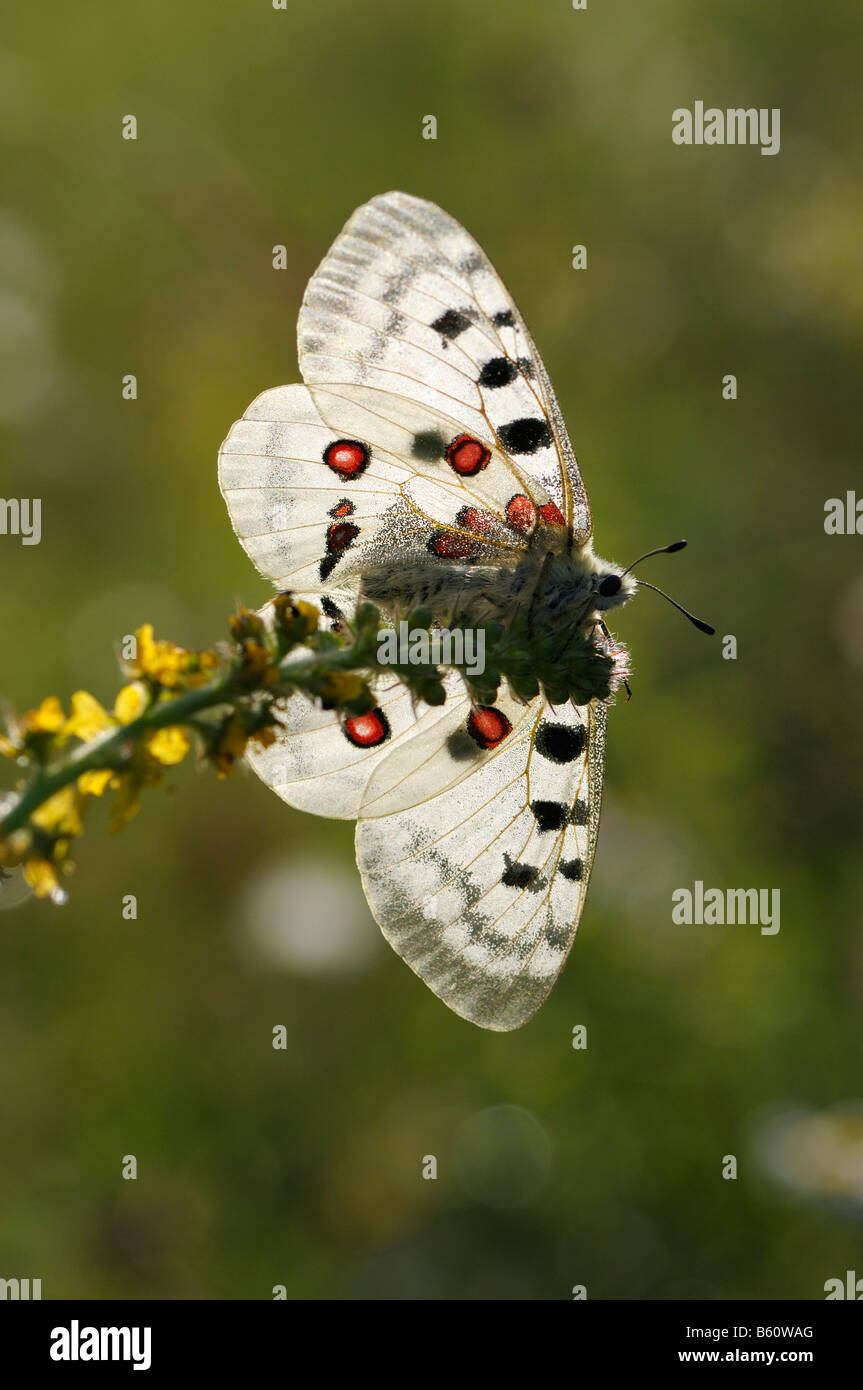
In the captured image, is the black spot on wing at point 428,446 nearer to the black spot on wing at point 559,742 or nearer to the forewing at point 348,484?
the forewing at point 348,484

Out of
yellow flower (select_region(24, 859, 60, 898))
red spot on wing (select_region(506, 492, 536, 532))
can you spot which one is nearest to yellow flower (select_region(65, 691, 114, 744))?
yellow flower (select_region(24, 859, 60, 898))

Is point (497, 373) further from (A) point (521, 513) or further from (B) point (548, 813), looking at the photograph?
(B) point (548, 813)

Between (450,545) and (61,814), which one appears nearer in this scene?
(61,814)

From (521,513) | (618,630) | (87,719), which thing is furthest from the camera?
(618,630)

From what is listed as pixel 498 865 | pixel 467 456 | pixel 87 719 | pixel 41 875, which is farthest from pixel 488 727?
pixel 41 875

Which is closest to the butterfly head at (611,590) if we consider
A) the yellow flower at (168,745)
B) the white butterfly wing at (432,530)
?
the white butterfly wing at (432,530)

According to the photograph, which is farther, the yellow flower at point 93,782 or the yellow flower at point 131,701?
the yellow flower at point 131,701

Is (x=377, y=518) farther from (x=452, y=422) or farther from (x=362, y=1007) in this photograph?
(x=362, y=1007)
